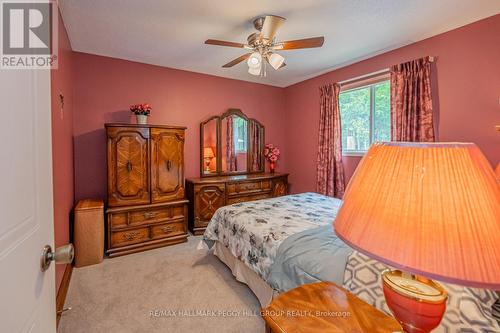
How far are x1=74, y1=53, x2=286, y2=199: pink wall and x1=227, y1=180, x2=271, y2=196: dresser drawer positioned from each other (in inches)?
28.2

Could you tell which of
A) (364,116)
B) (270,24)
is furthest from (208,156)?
(364,116)

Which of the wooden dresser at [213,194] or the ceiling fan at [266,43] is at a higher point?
the ceiling fan at [266,43]

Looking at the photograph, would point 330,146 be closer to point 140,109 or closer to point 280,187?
point 280,187

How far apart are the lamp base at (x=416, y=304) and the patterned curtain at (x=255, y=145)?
12.8 feet

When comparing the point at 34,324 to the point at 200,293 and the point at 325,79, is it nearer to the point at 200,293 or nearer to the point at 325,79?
the point at 200,293

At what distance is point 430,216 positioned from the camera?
0.56 meters

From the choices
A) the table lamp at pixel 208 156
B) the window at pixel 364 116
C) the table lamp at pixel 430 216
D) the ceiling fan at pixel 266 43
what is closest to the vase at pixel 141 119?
the table lamp at pixel 208 156

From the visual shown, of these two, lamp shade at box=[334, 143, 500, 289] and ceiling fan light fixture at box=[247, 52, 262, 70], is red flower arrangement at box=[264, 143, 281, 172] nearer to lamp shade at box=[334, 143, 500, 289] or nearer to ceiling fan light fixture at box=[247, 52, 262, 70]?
ceiling fan light fixture at box=[247, 52, 262, 70]

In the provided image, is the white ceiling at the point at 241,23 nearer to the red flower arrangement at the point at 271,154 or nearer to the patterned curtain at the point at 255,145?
the patterned curtain at the point at 255,145

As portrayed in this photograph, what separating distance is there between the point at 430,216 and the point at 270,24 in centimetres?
229

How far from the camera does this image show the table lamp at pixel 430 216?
0.51 metres

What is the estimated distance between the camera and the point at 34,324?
0.69m

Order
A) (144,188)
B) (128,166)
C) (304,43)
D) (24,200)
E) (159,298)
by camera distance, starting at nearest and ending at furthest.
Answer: (24,200), (159,298), (304,43), (128,166), (144,188)

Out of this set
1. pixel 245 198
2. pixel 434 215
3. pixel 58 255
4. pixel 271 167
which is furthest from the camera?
pixel 271 167
